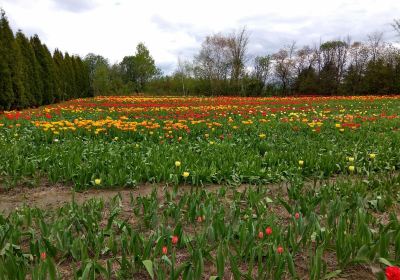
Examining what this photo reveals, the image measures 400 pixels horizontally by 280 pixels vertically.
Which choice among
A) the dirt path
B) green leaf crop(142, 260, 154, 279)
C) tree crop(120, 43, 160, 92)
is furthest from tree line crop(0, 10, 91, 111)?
tree crop(120, 43, 160, 92)

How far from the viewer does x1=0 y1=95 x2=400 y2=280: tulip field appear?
2160 millimetres

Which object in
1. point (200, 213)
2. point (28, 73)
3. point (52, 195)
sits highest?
point (28, 73)

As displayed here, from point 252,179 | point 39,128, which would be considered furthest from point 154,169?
point 39,128

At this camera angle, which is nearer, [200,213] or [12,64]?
[200,213]

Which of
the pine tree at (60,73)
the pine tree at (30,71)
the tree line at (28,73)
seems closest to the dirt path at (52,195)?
the tree line at (28,73)

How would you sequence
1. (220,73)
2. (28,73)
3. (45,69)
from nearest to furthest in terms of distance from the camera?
(28,73), (45,69), (220,73)

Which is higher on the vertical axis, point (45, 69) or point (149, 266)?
point (45, 69)

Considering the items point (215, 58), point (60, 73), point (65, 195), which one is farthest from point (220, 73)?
point (65, 195)

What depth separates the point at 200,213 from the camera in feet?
9.41

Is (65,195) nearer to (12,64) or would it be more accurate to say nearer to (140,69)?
(12,64)

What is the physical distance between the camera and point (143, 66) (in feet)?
169

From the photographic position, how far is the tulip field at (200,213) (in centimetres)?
216

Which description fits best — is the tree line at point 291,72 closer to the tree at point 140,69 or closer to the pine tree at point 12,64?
the tree at point 140,69

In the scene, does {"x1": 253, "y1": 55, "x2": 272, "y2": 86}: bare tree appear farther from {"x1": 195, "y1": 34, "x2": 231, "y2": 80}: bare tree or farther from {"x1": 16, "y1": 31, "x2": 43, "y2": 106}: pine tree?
{"x1": 16, "y1": 31, "x2": 43, "y2": 106}: pine tree
